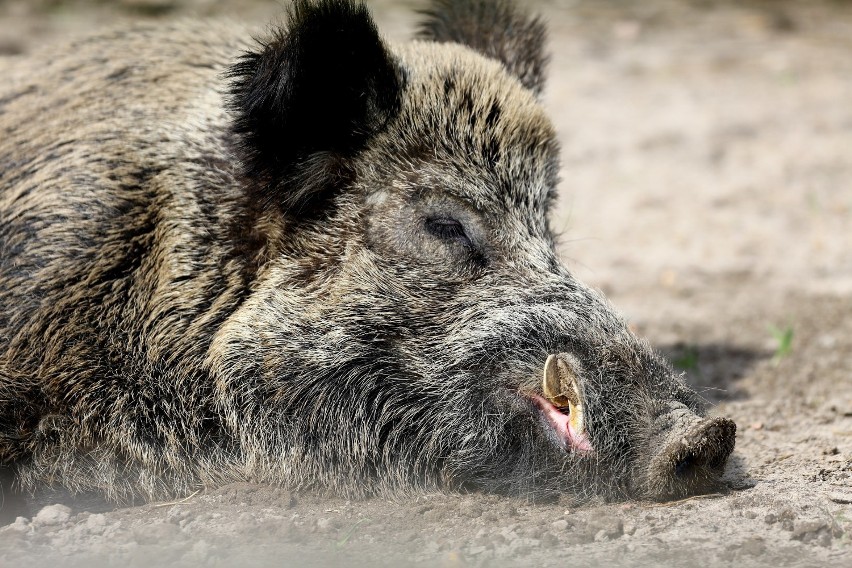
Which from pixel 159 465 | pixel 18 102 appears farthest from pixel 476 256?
pixel 18 102

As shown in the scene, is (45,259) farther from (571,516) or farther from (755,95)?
(755,95)

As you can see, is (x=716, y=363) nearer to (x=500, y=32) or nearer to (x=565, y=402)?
(x=500, y=32)

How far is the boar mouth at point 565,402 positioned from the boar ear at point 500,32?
2.13 metres

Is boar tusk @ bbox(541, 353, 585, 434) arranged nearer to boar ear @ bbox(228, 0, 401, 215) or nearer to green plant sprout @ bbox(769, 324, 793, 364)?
boar ear @ bbox(228, 0, 401, 215)

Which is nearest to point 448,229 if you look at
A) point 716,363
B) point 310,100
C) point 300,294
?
point 300,294

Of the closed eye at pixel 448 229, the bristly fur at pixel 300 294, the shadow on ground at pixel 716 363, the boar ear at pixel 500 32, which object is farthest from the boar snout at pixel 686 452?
the boar ear at pixel 500 32

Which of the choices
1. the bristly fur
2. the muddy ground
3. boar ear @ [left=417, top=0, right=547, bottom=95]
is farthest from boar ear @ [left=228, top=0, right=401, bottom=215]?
the muddy ground

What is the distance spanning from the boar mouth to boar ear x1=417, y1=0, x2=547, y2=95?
83.7 inches

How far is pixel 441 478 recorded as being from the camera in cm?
439

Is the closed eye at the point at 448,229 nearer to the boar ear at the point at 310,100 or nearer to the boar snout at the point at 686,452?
the boar ear at the point at 310,100

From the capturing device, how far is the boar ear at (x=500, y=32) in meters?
5.73

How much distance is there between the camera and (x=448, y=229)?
180 inches

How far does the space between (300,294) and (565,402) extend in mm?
1233

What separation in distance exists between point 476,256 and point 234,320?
1.08 m
